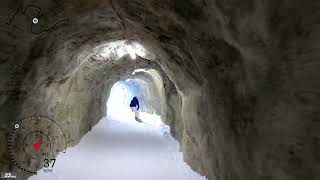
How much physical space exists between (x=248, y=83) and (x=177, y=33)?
1.94 meters

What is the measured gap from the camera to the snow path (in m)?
6.42

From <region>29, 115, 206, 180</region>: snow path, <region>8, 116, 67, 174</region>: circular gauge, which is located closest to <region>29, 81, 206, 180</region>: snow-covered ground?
<region>29, 115, 206, 180</region>: snow path

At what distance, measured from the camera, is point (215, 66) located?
4219 millimetres

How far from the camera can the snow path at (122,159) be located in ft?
21.1

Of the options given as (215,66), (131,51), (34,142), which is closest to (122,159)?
(34,142)

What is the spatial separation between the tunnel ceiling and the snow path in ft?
2.42

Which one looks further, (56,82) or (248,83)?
(56,82)

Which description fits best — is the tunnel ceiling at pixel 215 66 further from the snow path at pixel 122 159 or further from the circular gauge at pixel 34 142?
the snow path at pixel 122 159

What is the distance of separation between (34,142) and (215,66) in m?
4.23

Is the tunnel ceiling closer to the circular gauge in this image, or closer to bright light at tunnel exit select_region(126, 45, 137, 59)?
the circular gauge

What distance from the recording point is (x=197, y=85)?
585 cm

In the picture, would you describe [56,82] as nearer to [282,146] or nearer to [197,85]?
[197,85]

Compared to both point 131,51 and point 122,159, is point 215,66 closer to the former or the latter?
point 122,159

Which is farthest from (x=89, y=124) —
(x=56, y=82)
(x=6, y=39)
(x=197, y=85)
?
(x=6, y=39)
